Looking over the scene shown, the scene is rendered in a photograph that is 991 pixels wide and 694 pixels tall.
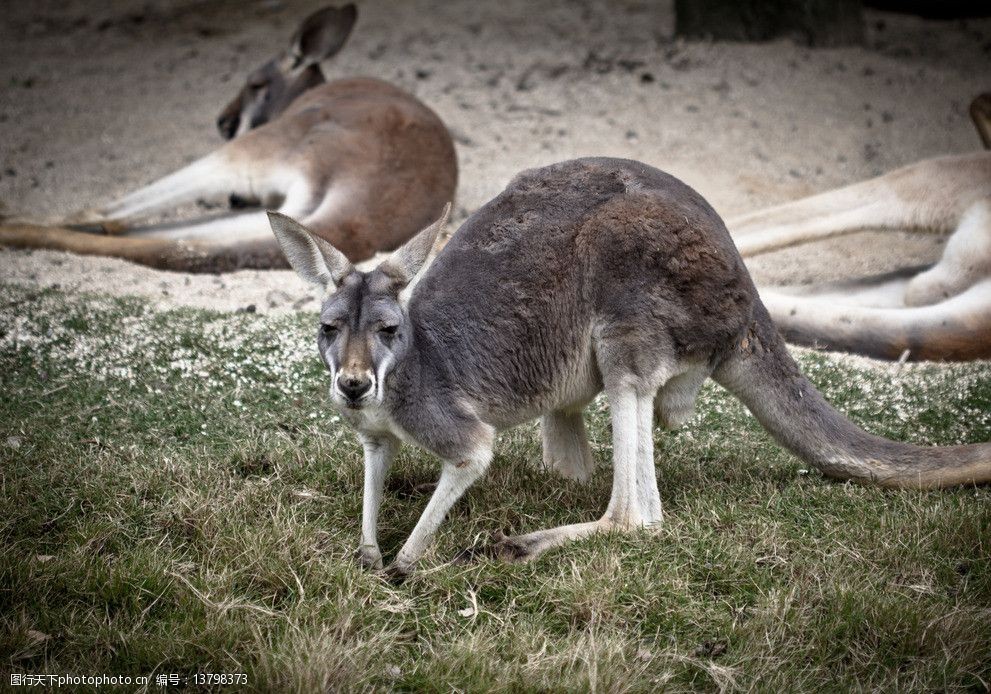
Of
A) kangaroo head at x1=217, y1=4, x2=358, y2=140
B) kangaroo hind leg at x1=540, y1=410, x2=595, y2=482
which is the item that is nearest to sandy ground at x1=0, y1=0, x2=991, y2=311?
kangaroo head at x1=217, y1=4, x2=358, y2=140

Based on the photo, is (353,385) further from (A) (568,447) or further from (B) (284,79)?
(B) (284,79)

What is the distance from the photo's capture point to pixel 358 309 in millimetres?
3004

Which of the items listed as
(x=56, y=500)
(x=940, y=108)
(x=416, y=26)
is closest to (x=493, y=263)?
(x=56, y=500)

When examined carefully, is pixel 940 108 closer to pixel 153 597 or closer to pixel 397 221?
pixel 397 221

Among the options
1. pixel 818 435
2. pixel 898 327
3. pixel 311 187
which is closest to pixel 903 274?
pixel 898 327

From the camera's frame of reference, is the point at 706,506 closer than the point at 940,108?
Yes

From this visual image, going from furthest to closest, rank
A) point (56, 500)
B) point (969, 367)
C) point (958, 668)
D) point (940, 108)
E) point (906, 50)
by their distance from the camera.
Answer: point (906, 50), point (940, 108), point (969, 367), point (56, 500), point (958, 668)

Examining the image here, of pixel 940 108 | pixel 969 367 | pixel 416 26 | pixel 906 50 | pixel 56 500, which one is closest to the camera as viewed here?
pixel 56 500

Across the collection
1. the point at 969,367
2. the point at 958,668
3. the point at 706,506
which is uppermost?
the point at 958,668

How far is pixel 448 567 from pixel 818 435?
130cm

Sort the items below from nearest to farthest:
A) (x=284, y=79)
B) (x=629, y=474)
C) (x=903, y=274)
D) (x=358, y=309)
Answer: (x=358, y=309) < (x=629, y=474) < (x=903, y=274) < (x=284, y=79)

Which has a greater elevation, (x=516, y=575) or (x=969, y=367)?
(x=516, y=575)

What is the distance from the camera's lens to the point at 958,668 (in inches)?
110

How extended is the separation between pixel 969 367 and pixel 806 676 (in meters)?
2.52
